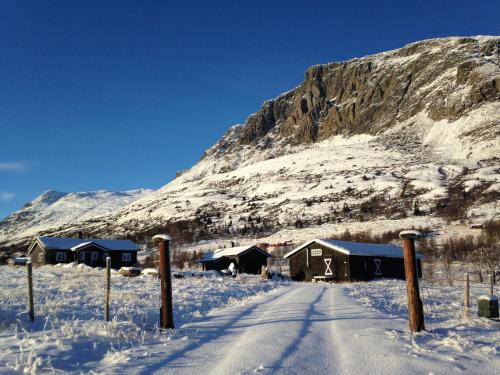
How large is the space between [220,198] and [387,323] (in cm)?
13260

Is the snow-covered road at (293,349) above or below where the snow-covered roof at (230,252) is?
below

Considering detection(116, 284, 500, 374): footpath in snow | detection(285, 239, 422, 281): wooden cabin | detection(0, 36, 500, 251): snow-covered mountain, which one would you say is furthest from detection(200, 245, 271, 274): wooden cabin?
detection(116, 284, 500, 374): footpath in snow

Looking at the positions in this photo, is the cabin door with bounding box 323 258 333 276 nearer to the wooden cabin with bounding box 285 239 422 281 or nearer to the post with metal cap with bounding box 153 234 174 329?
the wooden cabin with bounding box 285 239 422 281

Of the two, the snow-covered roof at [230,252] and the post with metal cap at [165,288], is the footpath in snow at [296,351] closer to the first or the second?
the post with metal cap at [165,288]

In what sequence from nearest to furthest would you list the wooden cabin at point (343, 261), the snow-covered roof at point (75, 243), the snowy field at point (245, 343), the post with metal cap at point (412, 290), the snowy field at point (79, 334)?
the snowy field at point (245, 343)
the snowy field at point (79, 334)
the post with metal cap at point (412, 290)
the wooden cabin at point (343, 261)
the snow-covered roof at point (75, 243)

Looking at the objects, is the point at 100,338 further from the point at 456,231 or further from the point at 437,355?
the point at 456,231

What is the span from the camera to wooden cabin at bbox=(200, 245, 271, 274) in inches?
2175

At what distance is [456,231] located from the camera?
6675 centimetres

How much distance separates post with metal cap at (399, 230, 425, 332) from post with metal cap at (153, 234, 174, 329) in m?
5.39

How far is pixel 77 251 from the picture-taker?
5941 cm

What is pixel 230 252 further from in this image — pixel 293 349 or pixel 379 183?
pixel 379 183

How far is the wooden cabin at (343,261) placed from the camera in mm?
43228

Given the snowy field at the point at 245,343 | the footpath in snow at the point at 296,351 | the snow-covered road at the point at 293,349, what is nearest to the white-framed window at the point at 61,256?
the snowy field at the point at 245,343

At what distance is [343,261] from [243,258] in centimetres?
1595
